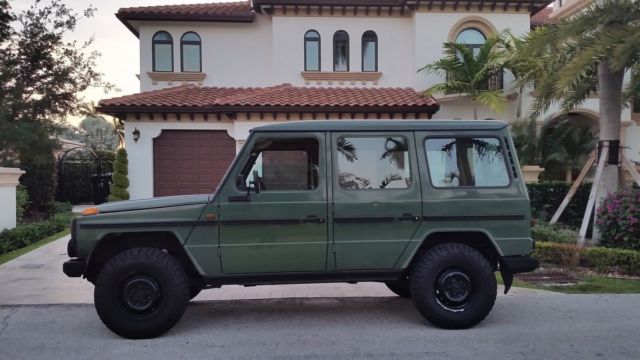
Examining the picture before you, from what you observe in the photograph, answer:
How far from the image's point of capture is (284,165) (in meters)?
5.66

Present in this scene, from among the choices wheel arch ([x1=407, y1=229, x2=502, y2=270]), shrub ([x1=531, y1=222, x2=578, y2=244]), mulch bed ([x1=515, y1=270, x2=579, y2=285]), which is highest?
wheel arch ([x1=407, y1=229, x2=502, y2=270])

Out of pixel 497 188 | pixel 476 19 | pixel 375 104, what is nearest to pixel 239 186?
pixel 497 188

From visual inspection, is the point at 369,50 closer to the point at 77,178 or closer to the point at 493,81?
the point at 493,81

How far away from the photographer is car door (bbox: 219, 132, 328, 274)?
5398 mm

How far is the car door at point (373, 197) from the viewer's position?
552 cm

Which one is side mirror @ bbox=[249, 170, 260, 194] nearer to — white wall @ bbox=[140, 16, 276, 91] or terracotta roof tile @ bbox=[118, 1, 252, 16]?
white wall @ bbox=[140, 16, 276, 91]

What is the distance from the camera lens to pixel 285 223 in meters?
5.43

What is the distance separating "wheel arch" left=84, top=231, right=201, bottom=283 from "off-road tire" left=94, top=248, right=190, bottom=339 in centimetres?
21

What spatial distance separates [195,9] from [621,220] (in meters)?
13.7

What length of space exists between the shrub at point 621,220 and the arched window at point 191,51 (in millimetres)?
12313

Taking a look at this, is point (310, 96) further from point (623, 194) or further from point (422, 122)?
point (422, 122)

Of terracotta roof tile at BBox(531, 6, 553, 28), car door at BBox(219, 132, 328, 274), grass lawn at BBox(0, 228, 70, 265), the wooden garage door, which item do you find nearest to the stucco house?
the wooden garage door

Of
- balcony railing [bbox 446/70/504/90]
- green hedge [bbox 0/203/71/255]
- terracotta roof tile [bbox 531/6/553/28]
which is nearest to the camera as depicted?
green hedge [bbox 0/203/71/255]

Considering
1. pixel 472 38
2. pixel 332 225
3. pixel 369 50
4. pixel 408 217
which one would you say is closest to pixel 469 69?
pixel 472 38
